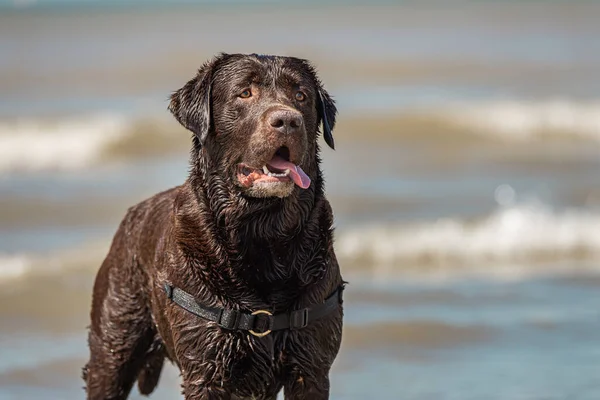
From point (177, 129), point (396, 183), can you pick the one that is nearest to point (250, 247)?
point (396, 183)

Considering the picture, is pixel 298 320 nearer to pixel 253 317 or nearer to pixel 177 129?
pixel 253 317

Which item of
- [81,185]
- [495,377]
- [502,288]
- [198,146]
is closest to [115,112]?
[81,185]

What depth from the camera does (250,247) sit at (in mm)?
5238

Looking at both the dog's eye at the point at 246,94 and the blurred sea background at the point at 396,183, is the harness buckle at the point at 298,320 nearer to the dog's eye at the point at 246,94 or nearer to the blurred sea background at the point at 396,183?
the dog's eye at the point at 246,94

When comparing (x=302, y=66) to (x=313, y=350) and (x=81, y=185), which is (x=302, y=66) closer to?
(x=313, y=350)

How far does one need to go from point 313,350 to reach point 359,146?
10.2 meters

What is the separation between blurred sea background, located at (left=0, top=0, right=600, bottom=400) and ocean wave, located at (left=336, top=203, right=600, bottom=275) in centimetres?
3

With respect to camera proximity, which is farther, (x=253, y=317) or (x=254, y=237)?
(x=254, y=237)

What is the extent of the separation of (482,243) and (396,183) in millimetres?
2405

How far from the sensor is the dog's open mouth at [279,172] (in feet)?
16.2

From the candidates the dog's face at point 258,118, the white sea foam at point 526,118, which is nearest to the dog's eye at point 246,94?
the dog's face at point 258,118

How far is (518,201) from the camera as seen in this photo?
41.1 ft

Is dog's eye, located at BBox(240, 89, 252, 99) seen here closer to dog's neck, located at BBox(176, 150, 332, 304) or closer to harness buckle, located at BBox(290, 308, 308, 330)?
dog's neck, located at BBox(176, 150, 332, 304)

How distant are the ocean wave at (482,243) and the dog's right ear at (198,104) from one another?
5.26m
